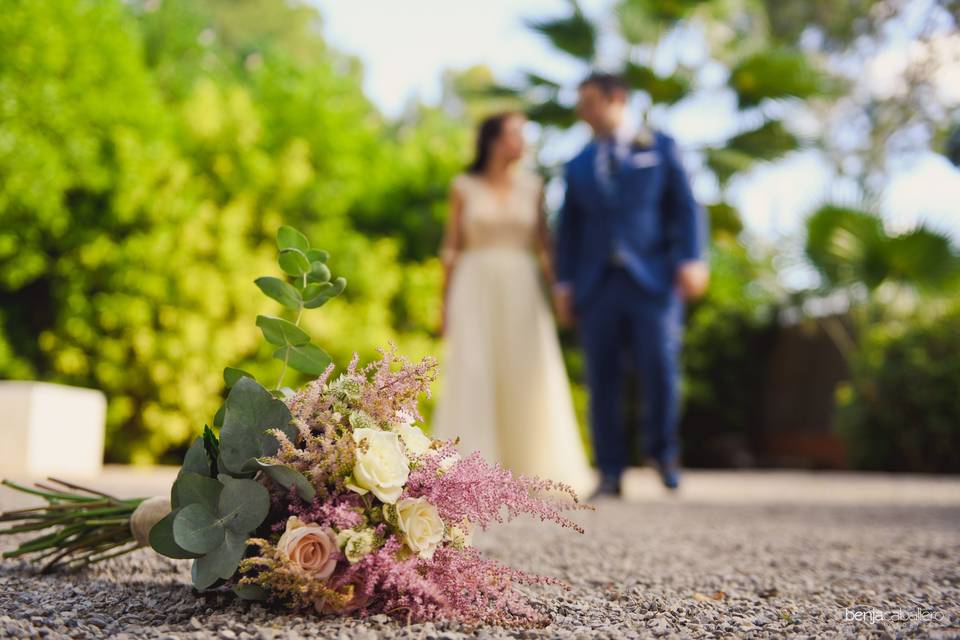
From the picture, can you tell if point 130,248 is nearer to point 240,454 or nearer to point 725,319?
point 240,454

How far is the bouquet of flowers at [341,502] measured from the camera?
140cm

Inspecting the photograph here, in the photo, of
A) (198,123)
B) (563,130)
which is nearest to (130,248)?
(198,123)

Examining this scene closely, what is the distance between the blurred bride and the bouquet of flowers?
2.85m

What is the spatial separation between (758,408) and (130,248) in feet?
22.3

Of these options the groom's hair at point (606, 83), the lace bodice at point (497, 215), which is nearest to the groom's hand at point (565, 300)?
the lace bodice at point (497, 215)

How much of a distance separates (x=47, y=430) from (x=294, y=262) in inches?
158

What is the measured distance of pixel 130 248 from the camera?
640 cm

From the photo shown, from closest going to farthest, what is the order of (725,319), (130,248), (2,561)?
1. (2,561)
2. (130,248)
3. (725,319)

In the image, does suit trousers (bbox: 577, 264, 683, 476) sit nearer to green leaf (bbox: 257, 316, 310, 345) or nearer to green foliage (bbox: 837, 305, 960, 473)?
green leaf (bbox: 257, 316, 310, 345)

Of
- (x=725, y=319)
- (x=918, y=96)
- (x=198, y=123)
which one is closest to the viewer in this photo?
(x=198, y=123)

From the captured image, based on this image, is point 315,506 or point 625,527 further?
point 625,527

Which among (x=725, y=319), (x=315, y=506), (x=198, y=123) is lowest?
(x=315, y=506)

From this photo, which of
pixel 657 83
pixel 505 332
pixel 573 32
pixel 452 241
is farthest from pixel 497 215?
pixel 573 32

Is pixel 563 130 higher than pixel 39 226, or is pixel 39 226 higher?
pixel 563 130
